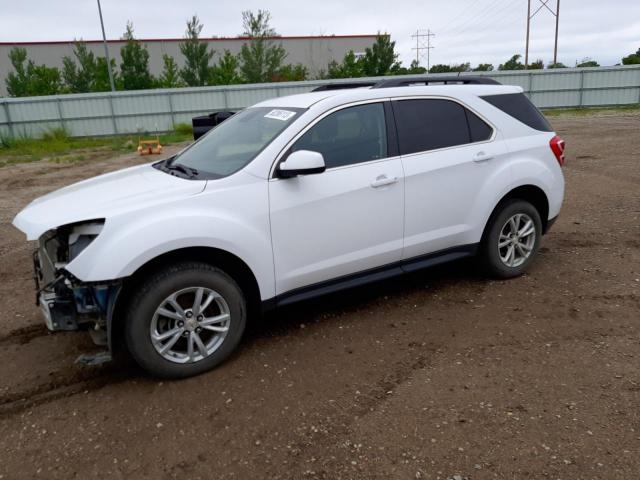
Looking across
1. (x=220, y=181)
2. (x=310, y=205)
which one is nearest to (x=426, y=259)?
(x=310, y=205)

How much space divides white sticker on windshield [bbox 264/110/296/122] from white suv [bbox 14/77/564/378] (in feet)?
0.06

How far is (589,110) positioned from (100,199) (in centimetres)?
2929

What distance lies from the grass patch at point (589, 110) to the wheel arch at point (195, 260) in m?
25.6

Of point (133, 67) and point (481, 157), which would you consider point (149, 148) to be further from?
point (133, 67)

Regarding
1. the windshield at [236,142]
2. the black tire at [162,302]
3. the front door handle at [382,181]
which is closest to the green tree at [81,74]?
the windshield at [236,142]

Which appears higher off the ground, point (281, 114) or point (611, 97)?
point (281, 114)

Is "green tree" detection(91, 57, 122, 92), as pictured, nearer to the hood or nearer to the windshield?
the windshield

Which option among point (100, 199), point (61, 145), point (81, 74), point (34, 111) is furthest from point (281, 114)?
point (81, 74)

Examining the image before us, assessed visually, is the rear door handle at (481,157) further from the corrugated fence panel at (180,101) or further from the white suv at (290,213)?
the corrugated fence panel at (180,101)

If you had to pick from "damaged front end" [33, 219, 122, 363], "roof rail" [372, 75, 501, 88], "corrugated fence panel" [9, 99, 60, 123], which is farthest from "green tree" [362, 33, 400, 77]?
"damaged front end" [33, 219, 122, 363]

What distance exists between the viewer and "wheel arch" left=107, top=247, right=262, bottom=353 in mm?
3232

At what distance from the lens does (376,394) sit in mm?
3223

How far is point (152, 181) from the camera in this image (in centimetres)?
375

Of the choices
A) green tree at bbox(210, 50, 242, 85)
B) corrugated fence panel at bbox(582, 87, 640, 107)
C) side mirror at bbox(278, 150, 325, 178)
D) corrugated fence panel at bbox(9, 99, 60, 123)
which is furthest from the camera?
green tree at bbox(210, 50, 242, 85)
